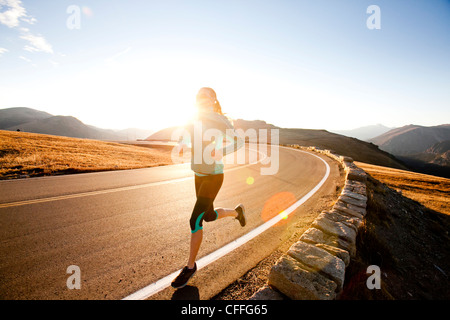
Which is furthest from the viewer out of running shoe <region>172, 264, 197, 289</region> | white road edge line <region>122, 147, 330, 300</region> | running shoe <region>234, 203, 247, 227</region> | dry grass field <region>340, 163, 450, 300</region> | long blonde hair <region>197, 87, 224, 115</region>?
running shoe <region>234, 203, 247, 227</region>

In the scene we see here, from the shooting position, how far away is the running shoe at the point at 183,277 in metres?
2.28

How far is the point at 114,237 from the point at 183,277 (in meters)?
1.62

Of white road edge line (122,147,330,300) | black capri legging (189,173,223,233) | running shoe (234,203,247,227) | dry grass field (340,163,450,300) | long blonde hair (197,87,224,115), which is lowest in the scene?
dry grass field (340,163,450,300)

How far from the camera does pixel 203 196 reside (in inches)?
109

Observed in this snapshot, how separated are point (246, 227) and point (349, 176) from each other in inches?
211

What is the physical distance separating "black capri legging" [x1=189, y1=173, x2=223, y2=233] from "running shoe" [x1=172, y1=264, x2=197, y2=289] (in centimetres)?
Answer: 48

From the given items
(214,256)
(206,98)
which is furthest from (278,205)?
(206,98)

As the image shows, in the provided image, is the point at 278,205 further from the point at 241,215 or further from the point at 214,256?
the point at 214,256

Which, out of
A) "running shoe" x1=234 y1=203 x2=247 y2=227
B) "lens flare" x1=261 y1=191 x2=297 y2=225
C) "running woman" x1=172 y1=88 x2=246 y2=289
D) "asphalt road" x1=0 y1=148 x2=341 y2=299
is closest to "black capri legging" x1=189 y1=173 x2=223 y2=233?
"running woman" x1=172 y1=88 x2=246 y2=289

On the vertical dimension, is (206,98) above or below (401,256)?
above

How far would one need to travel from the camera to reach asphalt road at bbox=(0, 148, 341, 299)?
2.29 m

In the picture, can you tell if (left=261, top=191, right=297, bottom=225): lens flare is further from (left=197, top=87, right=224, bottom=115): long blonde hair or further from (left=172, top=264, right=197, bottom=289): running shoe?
(left=197, top=87, right=224, bottom=115): long blonde hair
